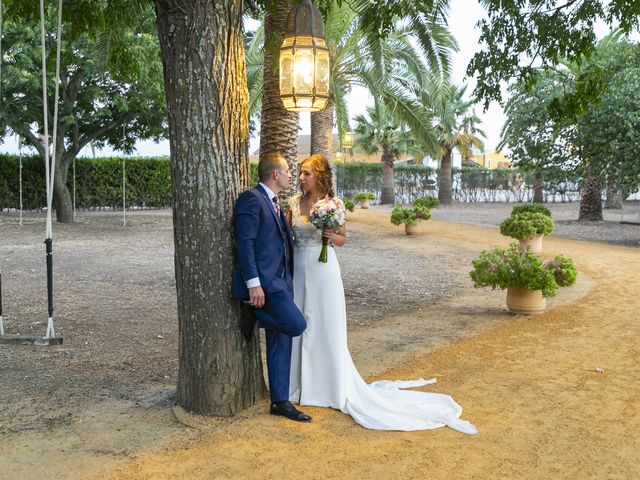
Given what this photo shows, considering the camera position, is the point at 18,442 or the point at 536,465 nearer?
the point at 536,465

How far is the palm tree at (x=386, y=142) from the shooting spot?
42537 millimetres

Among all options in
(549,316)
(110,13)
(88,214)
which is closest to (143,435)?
(110,13)

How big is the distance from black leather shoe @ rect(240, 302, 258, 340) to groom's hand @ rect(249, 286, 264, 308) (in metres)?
0.26

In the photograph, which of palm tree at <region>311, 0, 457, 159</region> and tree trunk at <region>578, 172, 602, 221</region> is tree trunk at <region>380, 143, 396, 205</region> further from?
palm tree at <region>311, 0, 457, 159</region>

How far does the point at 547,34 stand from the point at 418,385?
5.49 metres

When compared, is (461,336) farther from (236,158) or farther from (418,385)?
(236,158)

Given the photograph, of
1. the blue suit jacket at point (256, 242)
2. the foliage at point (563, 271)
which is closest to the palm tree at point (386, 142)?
the foliage at point (563, 271)

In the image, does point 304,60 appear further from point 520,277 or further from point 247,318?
point 520,277

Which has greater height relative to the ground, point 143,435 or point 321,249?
point 321,249

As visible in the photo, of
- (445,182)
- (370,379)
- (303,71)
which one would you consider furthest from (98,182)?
(370,379)

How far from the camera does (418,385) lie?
19.3 ft

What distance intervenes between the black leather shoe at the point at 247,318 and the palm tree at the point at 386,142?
3725cm

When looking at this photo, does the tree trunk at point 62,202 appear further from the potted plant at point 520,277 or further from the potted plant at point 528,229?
the potted plant at point 520,277

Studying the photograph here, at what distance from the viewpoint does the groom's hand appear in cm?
471
